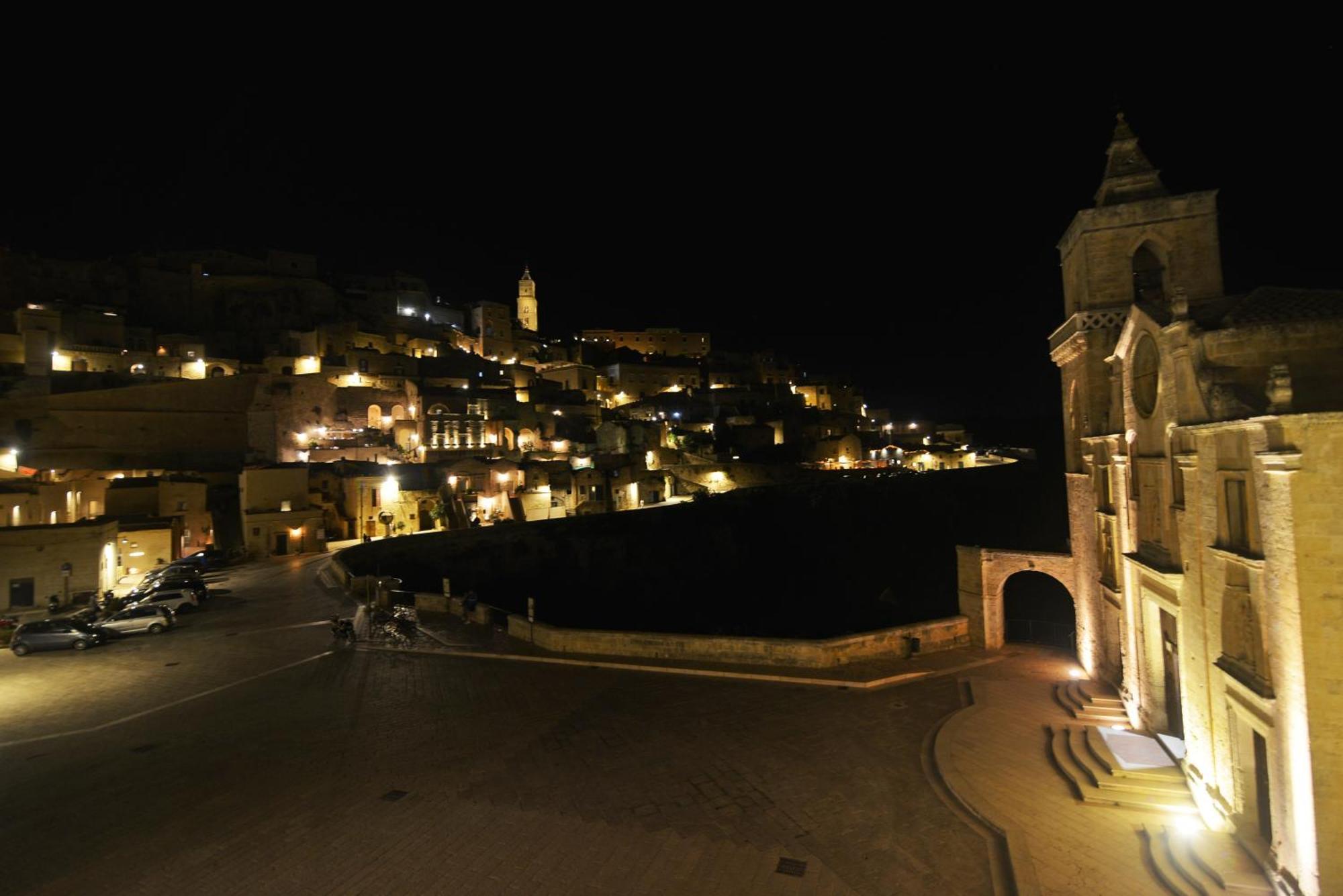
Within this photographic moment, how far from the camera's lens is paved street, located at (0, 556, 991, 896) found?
6.75 m

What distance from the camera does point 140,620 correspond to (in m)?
16.5

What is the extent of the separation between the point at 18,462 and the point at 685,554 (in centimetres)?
3555

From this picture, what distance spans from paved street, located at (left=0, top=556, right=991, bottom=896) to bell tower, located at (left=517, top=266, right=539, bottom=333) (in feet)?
248

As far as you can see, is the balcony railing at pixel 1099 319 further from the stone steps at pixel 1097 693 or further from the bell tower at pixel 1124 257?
the stone steps at pixel 1097 693

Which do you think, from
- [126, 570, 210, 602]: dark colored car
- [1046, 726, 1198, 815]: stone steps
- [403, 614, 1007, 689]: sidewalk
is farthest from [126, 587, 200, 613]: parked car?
[1046, 726, 1198, 815]: stone steps

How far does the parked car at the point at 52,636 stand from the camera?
14.9 m

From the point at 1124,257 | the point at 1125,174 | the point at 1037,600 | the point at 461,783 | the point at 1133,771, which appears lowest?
the point at 1037,600

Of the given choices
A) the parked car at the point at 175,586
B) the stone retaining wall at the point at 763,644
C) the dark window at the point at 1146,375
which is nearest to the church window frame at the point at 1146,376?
the dark window at the point at 1146,375

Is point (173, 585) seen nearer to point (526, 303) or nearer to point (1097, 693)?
point (1097, 693)

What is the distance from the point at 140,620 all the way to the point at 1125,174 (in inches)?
1048

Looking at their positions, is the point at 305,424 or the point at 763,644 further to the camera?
the point at 305,424

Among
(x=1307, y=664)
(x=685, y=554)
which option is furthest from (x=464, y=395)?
(x=1307, y=664)

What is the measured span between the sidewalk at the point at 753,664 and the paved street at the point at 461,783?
A: 0.32 meters

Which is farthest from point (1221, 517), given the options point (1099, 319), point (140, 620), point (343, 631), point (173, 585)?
point (173, 585)
